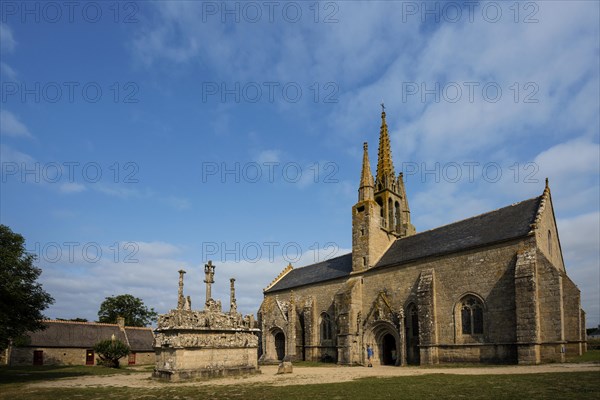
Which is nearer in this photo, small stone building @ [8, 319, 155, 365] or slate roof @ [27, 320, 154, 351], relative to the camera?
small stone building @ [8, 319, 155, 365]

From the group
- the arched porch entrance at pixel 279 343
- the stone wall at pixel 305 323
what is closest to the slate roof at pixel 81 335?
the stone wall at pixel 305 323

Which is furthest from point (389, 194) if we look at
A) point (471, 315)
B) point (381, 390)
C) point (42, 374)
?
point (42, 374)

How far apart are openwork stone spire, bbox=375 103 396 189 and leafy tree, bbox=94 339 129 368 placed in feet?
89.4

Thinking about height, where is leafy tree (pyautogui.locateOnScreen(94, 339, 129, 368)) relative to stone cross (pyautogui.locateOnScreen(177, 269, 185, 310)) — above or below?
below

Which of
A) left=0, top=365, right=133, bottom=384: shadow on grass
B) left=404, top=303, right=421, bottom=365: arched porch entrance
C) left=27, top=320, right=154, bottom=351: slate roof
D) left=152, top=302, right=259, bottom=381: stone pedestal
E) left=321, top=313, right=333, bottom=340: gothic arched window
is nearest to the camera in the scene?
left=152, top=302, right=259, bottom=381: stone pedestal

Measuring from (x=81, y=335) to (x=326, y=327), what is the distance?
25155 millimetres

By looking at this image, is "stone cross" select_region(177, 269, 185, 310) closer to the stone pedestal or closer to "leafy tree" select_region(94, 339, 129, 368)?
the stone pedestal

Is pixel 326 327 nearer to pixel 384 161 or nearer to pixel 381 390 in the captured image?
pixel 384 161

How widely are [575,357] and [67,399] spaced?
2358 cm

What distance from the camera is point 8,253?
18109 millimetres

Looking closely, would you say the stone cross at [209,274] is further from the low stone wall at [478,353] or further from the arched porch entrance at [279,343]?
the arched porch entrance at [279,343]

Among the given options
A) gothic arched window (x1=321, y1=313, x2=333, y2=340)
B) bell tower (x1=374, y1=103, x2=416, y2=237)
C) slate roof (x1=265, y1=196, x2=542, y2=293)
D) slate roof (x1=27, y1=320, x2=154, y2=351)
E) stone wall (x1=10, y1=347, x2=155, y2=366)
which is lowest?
stone wall (x1=10, y1=347, x2=155, y2=366)

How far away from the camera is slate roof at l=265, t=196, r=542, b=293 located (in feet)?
84.0

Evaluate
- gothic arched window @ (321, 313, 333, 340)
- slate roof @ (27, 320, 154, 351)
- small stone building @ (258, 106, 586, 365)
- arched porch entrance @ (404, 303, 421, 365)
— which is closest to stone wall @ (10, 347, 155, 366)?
slate roof @ (27, 320, 154, 351)
